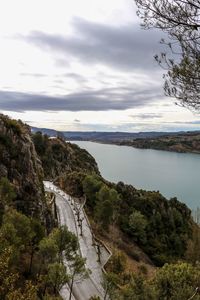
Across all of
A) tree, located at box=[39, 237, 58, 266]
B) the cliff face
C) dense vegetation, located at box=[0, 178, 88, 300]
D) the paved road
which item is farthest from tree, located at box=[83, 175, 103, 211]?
tree, located at box=[39, 237, 58, 266]

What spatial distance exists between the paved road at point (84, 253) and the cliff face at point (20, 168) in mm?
6349

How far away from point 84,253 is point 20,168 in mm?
11275

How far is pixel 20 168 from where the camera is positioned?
3912cm

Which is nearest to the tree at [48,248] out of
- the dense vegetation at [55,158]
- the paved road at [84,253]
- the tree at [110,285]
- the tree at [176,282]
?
the paved road at [84,253]

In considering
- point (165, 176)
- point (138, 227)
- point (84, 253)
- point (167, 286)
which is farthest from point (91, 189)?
point (165, 176)

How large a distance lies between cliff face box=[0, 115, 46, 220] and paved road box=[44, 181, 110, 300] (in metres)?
6.35

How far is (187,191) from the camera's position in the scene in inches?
4274

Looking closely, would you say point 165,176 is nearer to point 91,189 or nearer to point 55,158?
point 55,158

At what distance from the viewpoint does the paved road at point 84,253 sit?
29303 millimetres

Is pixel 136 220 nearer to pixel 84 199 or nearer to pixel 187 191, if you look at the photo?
pixel 84 199

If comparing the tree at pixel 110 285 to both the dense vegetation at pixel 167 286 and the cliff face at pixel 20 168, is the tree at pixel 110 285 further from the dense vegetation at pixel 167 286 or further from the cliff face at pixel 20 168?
the cliff face at pixel 20 168

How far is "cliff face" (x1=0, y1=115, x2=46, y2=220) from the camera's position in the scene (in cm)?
3756

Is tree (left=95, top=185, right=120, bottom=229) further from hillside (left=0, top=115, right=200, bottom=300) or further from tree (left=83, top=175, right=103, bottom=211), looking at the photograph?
tree (left=83, top=175, right=103, bottom=211)

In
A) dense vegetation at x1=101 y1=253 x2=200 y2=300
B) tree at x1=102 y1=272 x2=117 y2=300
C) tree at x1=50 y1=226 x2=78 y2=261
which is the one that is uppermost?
dense vegetation at x1=101 y1=253 x2=200 y2=300
